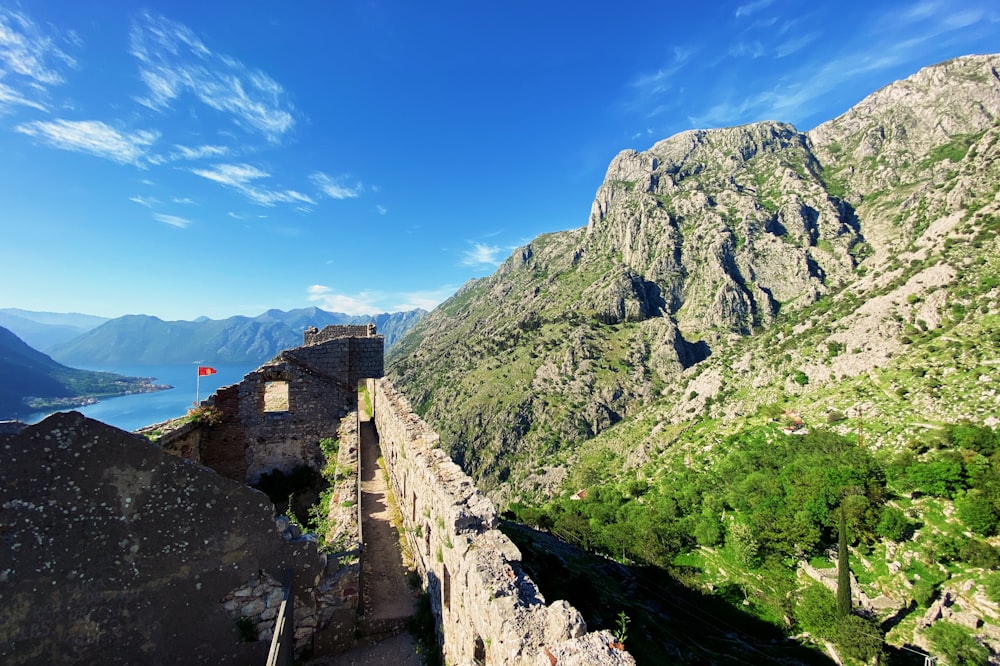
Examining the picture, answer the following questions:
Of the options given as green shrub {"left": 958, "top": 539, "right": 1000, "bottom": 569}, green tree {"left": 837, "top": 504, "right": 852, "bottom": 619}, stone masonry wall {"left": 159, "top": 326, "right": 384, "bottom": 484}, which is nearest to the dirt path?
stone masonry wall {"left": 159, "top": 326, "right": 384, "bottom": 484}

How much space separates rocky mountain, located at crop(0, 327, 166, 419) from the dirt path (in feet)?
354

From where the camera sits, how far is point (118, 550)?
5.38m

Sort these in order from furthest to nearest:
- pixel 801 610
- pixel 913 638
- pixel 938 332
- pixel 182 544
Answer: pixel 938 332, pixel 801 610, pixel 913 638, pixel 182 544

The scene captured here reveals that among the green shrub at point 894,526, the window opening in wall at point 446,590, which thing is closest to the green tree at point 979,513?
the green shrub at point 894,526

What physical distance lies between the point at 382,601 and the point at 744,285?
14221cm

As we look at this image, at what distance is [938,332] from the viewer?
2146 inches

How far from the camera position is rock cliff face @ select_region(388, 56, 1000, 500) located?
Result: 6806 centimetres

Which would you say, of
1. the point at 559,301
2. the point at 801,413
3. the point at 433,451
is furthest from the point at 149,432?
the point at 559,301

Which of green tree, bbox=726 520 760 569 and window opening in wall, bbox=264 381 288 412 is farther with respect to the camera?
green tree, bbox=726 520 760 569

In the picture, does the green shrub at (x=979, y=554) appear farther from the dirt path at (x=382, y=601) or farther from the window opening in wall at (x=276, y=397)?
the window opening in wall at (x=276, y=397)

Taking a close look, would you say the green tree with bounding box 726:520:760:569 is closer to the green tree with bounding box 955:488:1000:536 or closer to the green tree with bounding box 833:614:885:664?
the green tree with bounding box 833:614:885:664

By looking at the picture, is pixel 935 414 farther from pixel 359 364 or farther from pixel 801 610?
pixel 359 364

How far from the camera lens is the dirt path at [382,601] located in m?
6.34

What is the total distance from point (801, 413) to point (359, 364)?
216ft
